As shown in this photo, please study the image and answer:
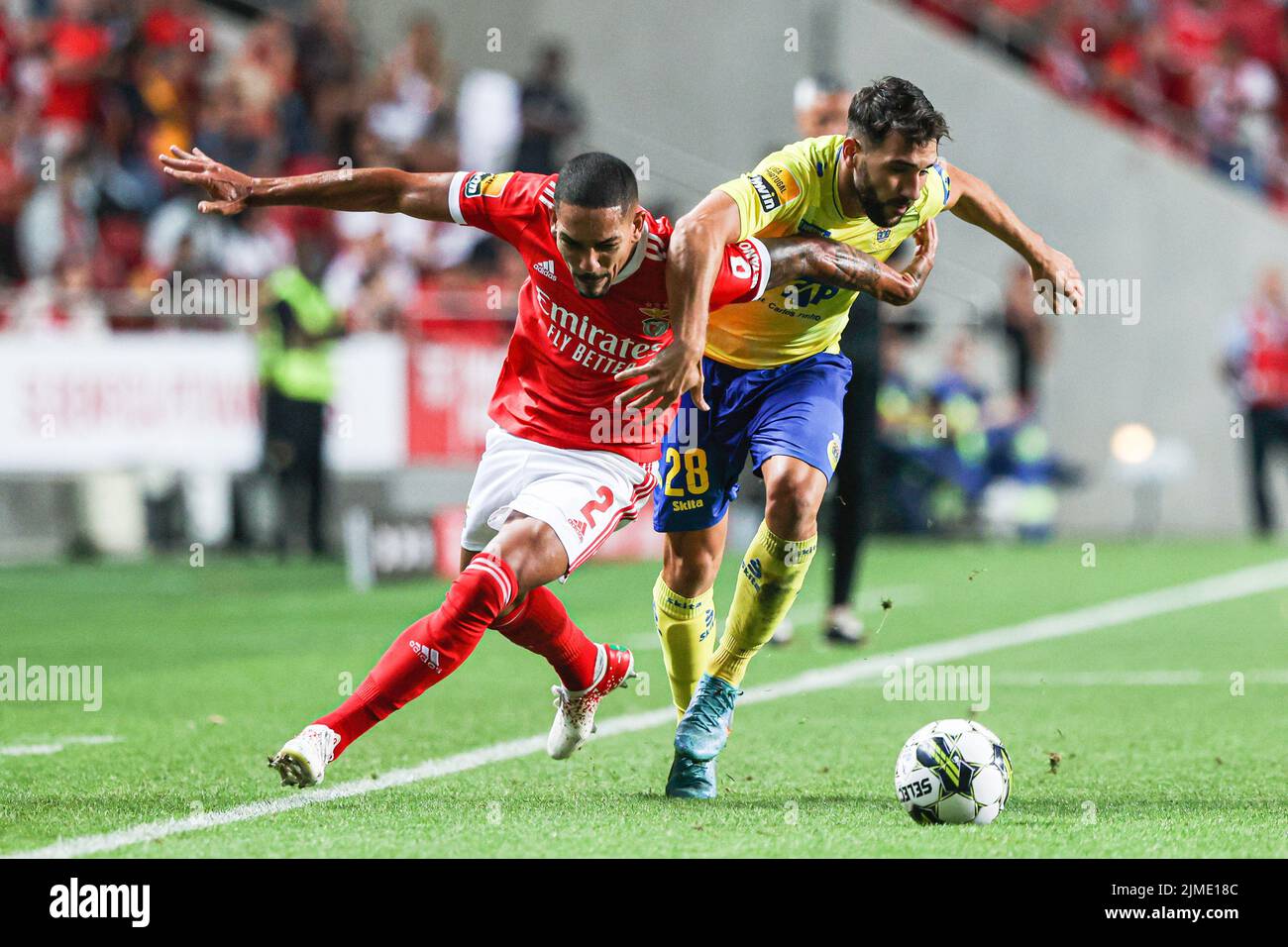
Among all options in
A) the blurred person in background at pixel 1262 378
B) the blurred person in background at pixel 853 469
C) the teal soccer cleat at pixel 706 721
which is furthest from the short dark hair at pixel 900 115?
the blurred person in background at pixel 1262 378

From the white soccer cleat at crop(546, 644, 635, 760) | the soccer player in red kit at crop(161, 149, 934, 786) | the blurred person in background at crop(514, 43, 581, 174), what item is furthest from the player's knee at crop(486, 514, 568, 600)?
the blurred person in background at crop(514, 43, 581, 174)

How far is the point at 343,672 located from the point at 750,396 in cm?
310

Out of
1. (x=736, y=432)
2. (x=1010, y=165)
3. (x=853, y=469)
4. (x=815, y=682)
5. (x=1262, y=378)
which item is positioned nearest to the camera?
(x=736, y=432)

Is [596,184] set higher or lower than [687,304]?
higher

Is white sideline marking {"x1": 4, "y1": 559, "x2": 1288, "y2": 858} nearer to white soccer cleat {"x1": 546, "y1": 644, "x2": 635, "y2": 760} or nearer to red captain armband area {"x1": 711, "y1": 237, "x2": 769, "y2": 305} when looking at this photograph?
white soccer cleat {"x1": 546, "y1": 644, "x2": 635, "y2": 760}

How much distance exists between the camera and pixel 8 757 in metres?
6.23

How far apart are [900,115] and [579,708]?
2.10 m

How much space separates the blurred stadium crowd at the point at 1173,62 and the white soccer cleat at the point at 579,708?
15.9 meters

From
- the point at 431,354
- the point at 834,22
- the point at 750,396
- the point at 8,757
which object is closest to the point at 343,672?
the point at 8,757

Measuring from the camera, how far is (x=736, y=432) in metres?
6.20

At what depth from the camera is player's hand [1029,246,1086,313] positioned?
598 cm

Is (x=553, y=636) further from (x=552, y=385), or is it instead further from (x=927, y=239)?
(x=927, y=239)

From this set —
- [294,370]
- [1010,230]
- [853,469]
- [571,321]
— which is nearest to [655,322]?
[571,321]

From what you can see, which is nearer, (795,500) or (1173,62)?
(795,500)
